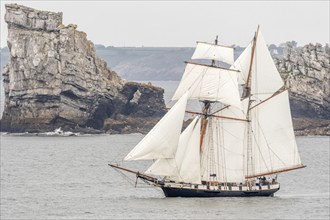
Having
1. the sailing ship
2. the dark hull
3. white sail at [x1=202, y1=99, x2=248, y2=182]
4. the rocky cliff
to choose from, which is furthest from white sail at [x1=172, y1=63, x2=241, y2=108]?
the rocky cliff

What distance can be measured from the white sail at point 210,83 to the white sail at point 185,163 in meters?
2.33

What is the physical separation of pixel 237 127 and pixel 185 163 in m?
5.71

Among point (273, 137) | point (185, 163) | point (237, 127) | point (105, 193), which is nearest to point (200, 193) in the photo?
point (185, 163)

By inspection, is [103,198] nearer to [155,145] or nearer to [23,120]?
[155,145]

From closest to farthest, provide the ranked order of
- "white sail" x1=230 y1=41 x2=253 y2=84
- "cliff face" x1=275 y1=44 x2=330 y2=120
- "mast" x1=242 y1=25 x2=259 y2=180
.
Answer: "mast" x1=242 y1=25 x2=259 y2=180
"white sail" x1=230 y1=41 x2=253 y2=84
"cliff face" x1=275 y1=44 x2=330 y2=120

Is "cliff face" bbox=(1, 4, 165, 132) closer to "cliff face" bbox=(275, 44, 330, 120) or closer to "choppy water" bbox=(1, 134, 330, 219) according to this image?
"choppy water" bbox=(1, 134, 330, 219)

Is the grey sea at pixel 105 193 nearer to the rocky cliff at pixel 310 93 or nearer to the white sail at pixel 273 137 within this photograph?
the white sail at pixel 273 137

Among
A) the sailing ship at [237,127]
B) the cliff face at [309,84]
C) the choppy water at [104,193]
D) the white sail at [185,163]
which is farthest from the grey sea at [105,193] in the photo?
the cliff face at [309,84]

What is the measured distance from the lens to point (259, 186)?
7988cm

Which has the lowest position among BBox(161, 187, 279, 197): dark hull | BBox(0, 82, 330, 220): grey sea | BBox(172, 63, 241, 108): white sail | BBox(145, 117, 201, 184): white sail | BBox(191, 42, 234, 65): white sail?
BBox(0, 82, 330, 220): grey sea

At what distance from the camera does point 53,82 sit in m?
138

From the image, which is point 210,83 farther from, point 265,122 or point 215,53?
point 265,122

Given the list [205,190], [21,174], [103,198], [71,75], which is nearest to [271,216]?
[205,190]

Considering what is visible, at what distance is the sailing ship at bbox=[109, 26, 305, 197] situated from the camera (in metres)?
79.4
